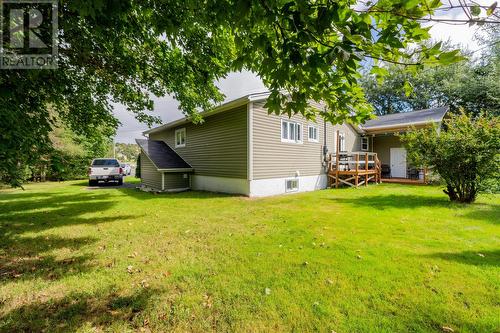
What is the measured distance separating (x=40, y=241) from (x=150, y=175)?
9587 millimetres

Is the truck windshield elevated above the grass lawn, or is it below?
above

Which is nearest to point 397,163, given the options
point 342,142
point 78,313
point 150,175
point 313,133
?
point 342,142

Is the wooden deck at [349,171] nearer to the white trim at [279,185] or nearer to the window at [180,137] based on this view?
the white trim at [279,185]

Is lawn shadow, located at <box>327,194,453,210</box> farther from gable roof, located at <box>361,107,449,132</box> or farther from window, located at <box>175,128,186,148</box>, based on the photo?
window, located at <box>175,128,186,148</box>

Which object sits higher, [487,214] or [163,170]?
[163,170]

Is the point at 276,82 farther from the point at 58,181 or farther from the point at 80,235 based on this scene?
the point at 58,181

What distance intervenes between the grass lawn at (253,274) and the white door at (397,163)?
41.7 ft

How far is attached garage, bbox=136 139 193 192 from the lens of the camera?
13.1 meters

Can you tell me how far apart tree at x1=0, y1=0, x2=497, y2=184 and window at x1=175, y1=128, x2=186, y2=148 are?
7.00 meters

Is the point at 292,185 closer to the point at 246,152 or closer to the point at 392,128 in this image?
the point at 246,152

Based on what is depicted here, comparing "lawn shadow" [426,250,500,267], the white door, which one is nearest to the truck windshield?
"lawn shadow" [426,250,500,267]

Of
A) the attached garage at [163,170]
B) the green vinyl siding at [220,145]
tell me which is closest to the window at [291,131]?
the green vinyl siding at [220,145]

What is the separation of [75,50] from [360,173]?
46.7 ft

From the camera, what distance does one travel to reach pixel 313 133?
1423 centimetres
